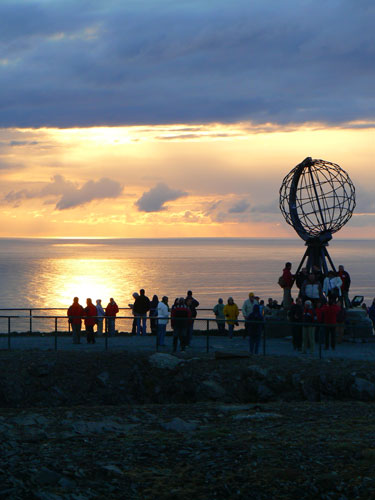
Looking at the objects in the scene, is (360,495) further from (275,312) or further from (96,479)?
(275,312)

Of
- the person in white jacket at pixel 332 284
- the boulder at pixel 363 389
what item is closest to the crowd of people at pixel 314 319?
the person in white jacket at pixel 332 284

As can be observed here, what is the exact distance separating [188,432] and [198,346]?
942 centimetres

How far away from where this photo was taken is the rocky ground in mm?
9781

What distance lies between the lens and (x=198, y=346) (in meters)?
21.9

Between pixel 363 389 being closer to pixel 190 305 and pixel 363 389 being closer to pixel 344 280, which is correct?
pixel 190 305

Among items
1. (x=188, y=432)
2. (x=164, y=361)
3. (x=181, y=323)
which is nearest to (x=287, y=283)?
(x=181, y=323)

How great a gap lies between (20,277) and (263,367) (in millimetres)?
137306

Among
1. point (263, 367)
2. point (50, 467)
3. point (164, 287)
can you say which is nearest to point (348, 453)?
point (50, 467)

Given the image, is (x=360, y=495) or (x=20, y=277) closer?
(x=360, y=495)

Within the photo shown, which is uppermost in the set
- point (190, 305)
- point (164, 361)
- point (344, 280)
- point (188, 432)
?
point (344, 280)

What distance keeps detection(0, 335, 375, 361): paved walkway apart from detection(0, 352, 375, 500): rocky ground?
1.62 meters

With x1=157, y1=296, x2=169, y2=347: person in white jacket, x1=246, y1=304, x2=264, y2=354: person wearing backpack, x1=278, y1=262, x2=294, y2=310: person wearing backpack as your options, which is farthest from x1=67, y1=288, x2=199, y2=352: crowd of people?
x1=278, y1=262, x2=294, y2=310: person wearing backpack

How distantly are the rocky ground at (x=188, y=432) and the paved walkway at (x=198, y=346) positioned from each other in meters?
1.62

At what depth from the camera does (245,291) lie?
111000mm
